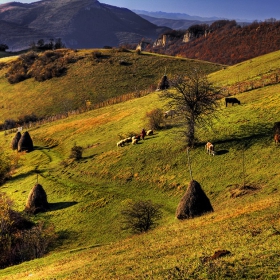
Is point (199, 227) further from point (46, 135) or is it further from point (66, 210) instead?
point (46, 135)

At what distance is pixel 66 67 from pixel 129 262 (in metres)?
122

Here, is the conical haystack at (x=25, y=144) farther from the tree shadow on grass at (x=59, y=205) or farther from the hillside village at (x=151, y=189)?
the tree shadow on grass at (x=59, y=205)

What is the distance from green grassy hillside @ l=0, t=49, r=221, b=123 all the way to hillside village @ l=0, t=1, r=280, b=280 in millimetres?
13153

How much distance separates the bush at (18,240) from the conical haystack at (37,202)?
16.0 ft

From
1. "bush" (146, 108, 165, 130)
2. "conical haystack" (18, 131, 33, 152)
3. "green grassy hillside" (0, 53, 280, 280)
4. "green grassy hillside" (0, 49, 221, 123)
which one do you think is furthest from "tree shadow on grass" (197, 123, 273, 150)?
"green grassy hillside" (0, 49, 221, 123)

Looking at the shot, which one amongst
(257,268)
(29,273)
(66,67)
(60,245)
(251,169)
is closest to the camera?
(257,268)

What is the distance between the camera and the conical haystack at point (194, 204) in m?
28.6

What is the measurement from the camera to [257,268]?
14047 millimetres

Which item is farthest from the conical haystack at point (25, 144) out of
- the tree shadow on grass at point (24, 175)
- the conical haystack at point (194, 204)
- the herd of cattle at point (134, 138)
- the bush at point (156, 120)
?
the conical haystack at point (194, 204)

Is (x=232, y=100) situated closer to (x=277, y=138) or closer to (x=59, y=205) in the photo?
(x=277, y=138)

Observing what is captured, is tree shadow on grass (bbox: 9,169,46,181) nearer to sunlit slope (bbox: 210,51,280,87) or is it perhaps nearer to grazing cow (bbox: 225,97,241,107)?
grazing cow (bbox: 225,97,241,107)

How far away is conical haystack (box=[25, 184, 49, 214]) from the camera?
133 ft

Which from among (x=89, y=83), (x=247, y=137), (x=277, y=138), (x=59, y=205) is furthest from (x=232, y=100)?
(x=89, y=83)

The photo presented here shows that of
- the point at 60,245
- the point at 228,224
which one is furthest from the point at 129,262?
the point at 60,245
